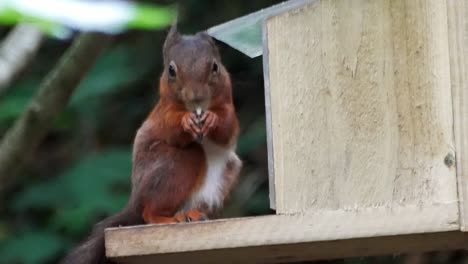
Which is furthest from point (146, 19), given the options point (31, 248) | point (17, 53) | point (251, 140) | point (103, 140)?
point (103, 140)

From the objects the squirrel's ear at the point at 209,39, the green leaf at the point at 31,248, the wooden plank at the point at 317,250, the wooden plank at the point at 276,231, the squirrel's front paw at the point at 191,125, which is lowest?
the green leaf at the point at 31,248

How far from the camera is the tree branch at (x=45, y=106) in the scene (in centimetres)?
357

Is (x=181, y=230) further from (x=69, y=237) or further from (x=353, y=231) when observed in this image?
(x=69, y=237)

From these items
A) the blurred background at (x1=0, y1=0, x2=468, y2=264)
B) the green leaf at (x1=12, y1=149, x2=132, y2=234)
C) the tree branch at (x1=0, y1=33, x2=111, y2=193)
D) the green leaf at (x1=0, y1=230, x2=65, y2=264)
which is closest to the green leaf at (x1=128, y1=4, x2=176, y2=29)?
the tree branch at (x1=0, y1=33, x2=111, y2=193)

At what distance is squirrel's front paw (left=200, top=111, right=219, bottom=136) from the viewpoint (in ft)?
8.36

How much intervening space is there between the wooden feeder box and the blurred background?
6.29 feet

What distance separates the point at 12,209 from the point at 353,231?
11.2ft

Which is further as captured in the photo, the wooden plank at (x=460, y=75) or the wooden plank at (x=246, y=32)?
the wooden plank at (x=246, y=32)

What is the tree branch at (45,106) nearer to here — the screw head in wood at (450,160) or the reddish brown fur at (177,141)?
the reddish brown fur at (177,141)

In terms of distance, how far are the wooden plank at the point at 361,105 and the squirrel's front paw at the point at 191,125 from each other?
164 millimetres

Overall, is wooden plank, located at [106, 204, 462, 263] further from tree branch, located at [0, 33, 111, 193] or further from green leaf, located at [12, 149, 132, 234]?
green leaf, located at [12, 149, 132, 234]

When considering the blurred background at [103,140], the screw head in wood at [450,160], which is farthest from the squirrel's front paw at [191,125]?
the blurred background at [103,140]

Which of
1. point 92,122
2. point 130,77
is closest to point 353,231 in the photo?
point 130,77

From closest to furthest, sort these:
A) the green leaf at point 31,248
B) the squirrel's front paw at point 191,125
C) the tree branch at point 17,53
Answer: the squirrel's front paw at point 191,125, the tree branch at point 17,53, the green leaf at point 31,248
